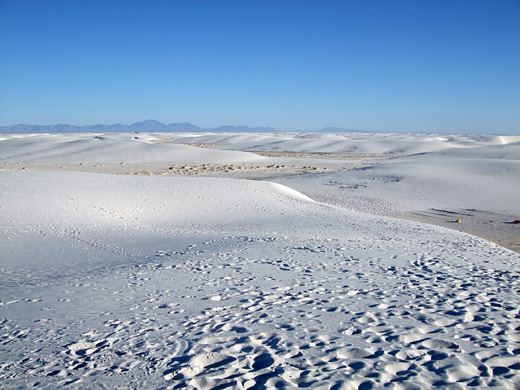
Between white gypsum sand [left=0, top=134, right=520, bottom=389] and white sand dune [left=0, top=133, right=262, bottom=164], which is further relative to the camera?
white sand dune [left=0, top=133, right=262, bottom=164]

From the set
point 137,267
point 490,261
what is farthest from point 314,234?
point 137,267

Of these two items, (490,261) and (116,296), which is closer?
(116,296)

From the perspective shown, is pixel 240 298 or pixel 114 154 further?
pixel 114 154

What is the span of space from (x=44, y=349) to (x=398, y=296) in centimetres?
432

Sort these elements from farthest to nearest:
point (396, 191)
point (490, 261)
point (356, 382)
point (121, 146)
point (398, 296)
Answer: point (121, 146) < point (396, 191) < point (490, 261) < point (398, 296) < point (356, 382)

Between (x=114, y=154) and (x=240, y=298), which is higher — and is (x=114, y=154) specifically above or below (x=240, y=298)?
above

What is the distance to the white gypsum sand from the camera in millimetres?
3652

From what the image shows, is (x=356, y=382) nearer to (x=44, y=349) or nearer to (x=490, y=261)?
A: (x=44, y=349)

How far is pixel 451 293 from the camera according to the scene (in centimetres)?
567

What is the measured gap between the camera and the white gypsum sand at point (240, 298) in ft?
12.0

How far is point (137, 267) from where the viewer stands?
7.21 meters

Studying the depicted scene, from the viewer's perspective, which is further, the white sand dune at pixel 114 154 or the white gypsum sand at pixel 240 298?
the white sand dune at pixel 114 154

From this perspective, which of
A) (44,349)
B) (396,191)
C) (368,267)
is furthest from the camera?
(396,191)

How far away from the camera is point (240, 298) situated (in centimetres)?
550
